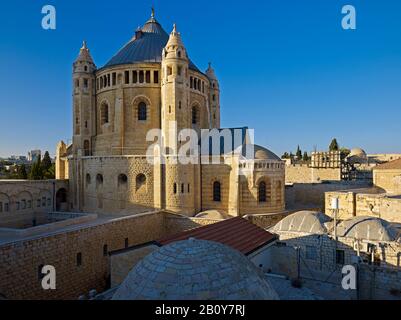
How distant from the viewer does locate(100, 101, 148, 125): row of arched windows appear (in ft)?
89.6

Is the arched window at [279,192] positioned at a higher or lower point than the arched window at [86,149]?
lower

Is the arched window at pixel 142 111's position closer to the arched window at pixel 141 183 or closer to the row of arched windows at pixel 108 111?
the row of arched windows at pixel 108 111

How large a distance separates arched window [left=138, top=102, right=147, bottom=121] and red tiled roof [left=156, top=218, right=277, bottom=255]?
15157mm

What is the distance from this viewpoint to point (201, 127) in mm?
29297

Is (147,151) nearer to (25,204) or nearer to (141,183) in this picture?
(141,183)

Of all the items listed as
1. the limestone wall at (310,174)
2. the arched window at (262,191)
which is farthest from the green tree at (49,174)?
the limestone wall at (310,174)

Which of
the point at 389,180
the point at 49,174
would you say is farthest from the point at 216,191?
the point at 49,174

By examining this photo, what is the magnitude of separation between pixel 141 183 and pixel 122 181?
174cm

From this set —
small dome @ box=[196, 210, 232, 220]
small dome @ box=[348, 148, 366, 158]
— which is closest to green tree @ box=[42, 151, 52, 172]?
small dome @ box=[196, 210, 232, 220]

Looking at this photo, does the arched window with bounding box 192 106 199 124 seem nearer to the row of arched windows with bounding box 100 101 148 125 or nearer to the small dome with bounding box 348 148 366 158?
the row of arched windows with bounding box 100 101 148 125

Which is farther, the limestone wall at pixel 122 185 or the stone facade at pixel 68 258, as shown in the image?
the limestone wall at pixel 122 185

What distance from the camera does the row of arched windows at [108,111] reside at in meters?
27.3

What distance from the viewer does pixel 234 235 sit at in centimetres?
1388

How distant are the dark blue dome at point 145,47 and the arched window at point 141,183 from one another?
34.8 ft
